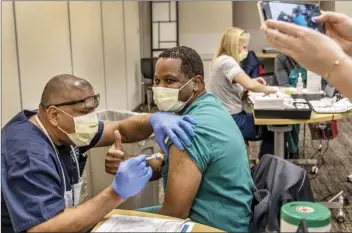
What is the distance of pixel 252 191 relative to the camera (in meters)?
1.56

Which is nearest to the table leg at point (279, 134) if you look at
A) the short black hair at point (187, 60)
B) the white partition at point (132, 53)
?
the short black hair at point (187, 60)

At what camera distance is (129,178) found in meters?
1.32

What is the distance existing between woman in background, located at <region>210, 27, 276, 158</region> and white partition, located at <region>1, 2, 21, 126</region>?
151 cm

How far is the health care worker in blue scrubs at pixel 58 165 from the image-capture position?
50.8 inches

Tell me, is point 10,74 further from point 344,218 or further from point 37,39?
point 344,218

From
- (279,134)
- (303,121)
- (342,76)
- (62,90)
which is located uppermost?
(342,76)

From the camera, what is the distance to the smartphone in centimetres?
127

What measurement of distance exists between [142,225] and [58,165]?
417mm

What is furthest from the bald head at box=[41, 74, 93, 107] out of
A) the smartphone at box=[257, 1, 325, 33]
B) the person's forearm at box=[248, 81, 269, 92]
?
the person's forearm at box=[248, 81, 269, 92]

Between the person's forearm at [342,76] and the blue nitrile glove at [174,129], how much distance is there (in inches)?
20.8

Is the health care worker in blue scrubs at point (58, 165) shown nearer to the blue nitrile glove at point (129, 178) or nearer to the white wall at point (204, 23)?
the blue nitrile glove at point (129, 178)

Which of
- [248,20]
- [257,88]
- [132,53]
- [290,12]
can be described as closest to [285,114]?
[257,88]

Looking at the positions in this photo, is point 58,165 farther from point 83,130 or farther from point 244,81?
point 244,81

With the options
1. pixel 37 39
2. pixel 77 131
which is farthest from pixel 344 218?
pixel 37 39
